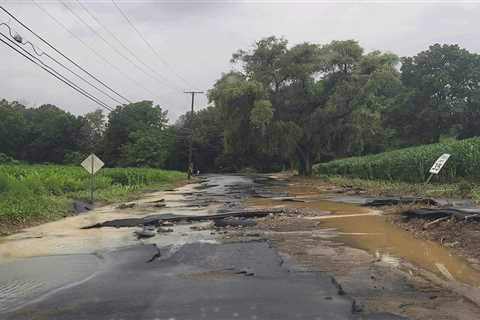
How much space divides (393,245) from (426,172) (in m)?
20.0

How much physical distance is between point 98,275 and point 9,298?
171 centimetres

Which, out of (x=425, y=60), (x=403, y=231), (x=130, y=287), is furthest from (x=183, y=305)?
(x=425, y=60)

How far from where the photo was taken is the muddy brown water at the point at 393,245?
29.0 ft

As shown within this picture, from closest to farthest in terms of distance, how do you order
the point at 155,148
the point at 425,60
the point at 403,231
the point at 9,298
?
the point at 9,298, the point at 403,231, the point at 425,60, the point at 155,148

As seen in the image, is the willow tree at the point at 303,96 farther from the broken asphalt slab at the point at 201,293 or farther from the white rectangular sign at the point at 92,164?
the broken asphalt slab at the point at 201,293

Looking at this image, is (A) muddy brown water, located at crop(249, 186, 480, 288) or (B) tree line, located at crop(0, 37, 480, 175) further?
(B) tree line, located at crop(0, 37, 480, 175)

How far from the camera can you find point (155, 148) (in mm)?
95500

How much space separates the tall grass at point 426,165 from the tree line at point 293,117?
8.26m

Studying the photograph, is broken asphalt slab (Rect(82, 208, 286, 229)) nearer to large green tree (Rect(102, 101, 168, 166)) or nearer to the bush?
the bush

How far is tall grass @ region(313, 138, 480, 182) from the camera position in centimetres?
2612

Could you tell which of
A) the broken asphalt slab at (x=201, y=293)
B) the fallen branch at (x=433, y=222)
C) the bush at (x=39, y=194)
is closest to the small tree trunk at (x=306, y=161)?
the bush at (x=39, y=194)

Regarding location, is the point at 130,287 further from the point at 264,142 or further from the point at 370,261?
the point at 264,142

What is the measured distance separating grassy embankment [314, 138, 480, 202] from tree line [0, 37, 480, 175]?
367 inches

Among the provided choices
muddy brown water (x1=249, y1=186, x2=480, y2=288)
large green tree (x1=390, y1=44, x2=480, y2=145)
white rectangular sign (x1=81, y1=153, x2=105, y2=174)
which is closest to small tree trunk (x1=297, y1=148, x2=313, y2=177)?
large green tree (x1=390, y1=44, x2=480, y2=145)
